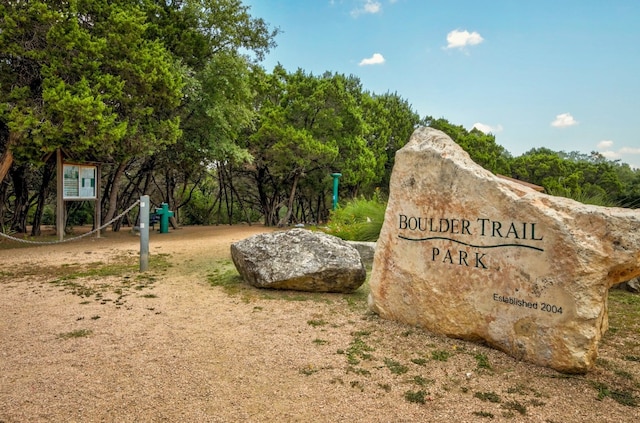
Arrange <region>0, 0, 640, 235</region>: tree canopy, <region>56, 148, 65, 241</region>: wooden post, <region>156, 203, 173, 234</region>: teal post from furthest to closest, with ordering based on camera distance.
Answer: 1. <region>156, 203, 173, 234</region>: teal post
2. <region>56, 148, 65, 241</region>: wooden post
3. <region>0, 0, 640, 235</region>: tree canopy

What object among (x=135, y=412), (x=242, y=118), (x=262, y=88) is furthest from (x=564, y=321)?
(x=262, y=88)

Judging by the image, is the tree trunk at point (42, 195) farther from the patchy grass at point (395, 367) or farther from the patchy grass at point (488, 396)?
the patchy grass at point (488, 396)

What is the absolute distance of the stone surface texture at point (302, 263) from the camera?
543 centimetres

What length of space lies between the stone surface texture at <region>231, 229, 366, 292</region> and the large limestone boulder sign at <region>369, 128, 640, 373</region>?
1.08m

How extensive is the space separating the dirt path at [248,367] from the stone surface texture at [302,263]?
0.21m

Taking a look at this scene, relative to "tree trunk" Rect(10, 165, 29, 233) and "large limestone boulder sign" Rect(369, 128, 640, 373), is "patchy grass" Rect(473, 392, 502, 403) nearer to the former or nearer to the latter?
"large limestone boulder sign" Rect(369, 128, 640, 373)

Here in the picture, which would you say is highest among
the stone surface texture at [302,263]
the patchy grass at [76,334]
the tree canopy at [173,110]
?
the tree canopy at [173,110]

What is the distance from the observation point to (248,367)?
126 inches

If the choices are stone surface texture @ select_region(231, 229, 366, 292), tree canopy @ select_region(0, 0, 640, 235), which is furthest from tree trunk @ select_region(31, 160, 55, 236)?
stone surface texture @ select_region(231, 229, 366, 292)

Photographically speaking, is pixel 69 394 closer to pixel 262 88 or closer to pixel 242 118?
pixel 242 118

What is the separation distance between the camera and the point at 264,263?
5637mm

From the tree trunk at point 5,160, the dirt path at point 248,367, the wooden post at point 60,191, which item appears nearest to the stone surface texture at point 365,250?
the dirt path at point 248,367

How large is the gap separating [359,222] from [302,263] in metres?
3.89

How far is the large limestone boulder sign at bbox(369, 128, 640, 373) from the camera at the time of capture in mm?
3041
